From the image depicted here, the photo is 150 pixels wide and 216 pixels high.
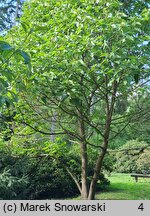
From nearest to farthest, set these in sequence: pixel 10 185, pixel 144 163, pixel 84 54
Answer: pixel 84 54
pixel 10 185
pixel 144 163

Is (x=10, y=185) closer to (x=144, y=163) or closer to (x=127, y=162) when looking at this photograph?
(x=144, y=163)

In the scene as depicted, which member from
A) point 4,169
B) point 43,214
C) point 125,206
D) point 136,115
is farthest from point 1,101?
point 4,169

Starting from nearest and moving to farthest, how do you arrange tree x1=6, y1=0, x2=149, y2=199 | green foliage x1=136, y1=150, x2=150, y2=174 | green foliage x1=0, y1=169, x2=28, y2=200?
1. tree x1=6, y1=0, x2=149, y2=199
2. green foliage x1=0, y1=169, x2=28, y2=200
3. green foliage x1=136, y1=150, x2=150, y2=174

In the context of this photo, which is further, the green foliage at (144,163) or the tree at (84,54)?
the green foliage at (144,163)

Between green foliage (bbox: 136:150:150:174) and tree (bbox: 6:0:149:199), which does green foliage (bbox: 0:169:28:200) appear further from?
green foliage (bbox: 136:150:150:174)

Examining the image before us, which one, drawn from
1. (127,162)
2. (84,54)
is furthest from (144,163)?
(84,54)

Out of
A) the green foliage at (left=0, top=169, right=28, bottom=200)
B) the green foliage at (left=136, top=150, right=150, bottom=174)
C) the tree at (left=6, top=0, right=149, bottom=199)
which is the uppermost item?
the tree at (left=6, top=0, right=149, bottom=199)

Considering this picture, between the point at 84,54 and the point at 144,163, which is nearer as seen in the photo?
the point at 84,54

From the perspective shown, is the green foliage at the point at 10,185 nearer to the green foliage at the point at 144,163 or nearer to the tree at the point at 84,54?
the tree at the point at 84,54

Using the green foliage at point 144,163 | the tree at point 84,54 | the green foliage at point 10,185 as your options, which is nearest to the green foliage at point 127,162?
the green foliage at point 144,163

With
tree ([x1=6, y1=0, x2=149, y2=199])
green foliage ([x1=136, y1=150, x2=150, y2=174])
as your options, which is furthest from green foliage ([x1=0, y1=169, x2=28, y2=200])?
green foliage ([x1=136, y1=150, x2=150, y2=174])

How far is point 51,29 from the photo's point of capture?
12.8 ft

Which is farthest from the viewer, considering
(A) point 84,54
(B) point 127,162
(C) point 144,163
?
(B) point 127,162

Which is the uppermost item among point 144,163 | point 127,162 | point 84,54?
point 84,54
